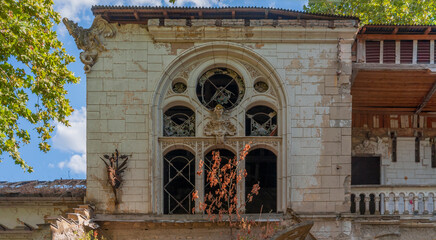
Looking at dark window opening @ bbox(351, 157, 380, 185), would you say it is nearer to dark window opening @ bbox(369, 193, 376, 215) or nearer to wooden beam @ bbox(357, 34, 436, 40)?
dark window opening @ bbox(369, 193, 376, 215)

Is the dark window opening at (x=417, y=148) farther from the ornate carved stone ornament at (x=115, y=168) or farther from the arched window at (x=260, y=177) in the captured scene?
the ornate carved stone ornament at (x=115, y=168)

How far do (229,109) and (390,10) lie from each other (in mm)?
11904

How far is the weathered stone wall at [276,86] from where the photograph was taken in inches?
381

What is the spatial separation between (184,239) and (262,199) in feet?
9.22

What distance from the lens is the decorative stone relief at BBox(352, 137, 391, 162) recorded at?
1266cm

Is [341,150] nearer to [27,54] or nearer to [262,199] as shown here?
[262,199]

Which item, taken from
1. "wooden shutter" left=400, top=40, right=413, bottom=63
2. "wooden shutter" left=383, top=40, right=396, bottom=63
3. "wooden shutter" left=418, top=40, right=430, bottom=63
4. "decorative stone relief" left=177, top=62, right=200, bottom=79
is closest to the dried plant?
"decorative stone relief" left=177, top=62, right=200, bottom=79

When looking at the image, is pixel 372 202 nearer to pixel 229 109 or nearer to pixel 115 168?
pixel 229 109

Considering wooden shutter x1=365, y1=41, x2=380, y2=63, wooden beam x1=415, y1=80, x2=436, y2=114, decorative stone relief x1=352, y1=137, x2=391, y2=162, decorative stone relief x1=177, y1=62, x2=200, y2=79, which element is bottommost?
A: decorative stone relief x1=352, y1=137, x2=391, y2=162

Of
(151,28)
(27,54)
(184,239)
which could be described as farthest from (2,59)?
(184,239)

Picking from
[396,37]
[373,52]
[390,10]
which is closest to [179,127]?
[373,52]

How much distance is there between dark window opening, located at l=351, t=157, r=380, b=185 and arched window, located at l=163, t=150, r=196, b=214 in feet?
19.6

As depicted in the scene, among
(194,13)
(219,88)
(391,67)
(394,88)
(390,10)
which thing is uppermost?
(390,10)

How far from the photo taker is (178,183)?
431 inches
